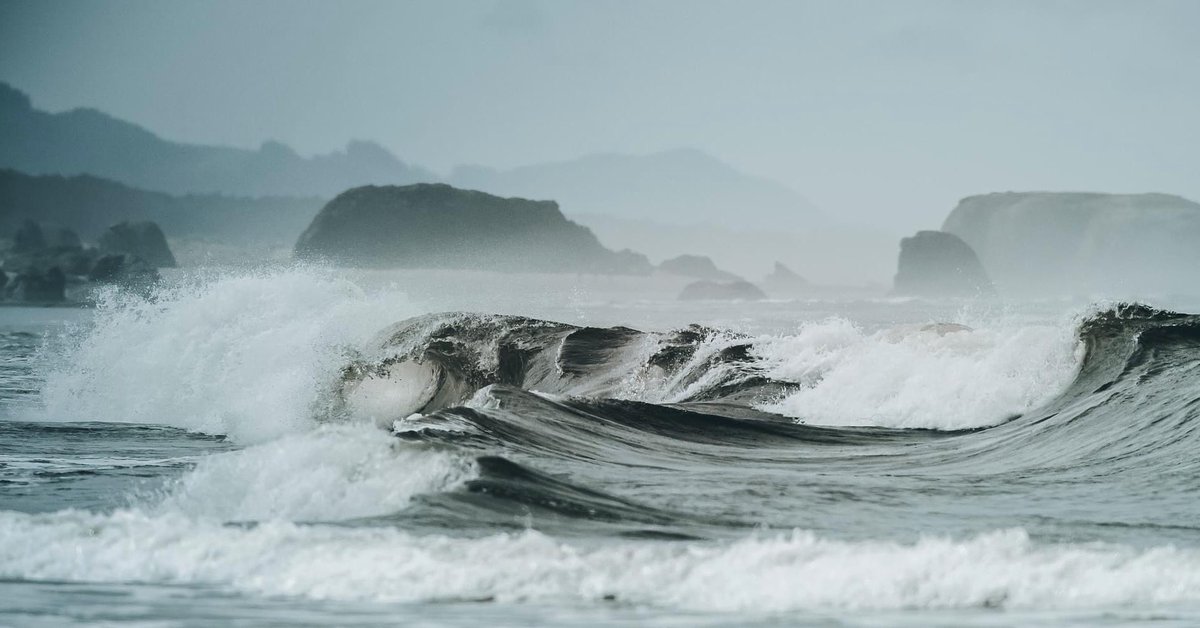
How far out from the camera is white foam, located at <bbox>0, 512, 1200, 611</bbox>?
6609 millimetres

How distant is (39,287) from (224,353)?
93085 millimetres

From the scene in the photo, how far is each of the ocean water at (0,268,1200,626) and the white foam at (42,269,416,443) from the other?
112 mm

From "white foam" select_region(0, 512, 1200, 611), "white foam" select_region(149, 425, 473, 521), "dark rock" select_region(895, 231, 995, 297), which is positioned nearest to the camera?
"white foam" select_region(0, 512, 1200, 611)

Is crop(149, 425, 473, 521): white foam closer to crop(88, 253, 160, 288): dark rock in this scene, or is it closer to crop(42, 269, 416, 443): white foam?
crop(42, 269, 416, 443): white foam

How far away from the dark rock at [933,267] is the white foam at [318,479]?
432ft

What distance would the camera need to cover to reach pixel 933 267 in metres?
136

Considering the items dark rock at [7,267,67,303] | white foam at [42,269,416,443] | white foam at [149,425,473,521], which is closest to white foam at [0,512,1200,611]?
white foam at [149,425,473,521]

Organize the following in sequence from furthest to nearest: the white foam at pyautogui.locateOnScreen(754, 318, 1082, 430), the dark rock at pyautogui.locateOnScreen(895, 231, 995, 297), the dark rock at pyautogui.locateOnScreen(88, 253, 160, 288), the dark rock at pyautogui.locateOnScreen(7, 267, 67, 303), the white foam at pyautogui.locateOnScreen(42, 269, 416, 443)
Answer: the dark rock at pyautogui.locateOnScreen(895, 231, 995, 297)
the dark rock at pyautogui.locateOnScreen(7, 267, 67, 303)
the dark rock at pyautogui.locateOnScreen(88, 253, 160, 288)
the white foam at pyautogui.locateOnScreen(42, 269, 416, 443)
the white foam at pyautogui.locateOnScreen(754, 318, 1082, 430)

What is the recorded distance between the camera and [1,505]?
975cm

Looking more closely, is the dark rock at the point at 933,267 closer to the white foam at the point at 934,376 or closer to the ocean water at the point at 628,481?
the ocean water at the point at 628,481

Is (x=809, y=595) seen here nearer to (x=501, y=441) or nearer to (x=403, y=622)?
(x=403, y=622)

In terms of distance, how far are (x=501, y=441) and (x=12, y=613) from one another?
18.0ft

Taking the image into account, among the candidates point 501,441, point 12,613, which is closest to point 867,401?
point 501,441

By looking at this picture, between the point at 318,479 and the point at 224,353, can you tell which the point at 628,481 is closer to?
the point at 318,479
